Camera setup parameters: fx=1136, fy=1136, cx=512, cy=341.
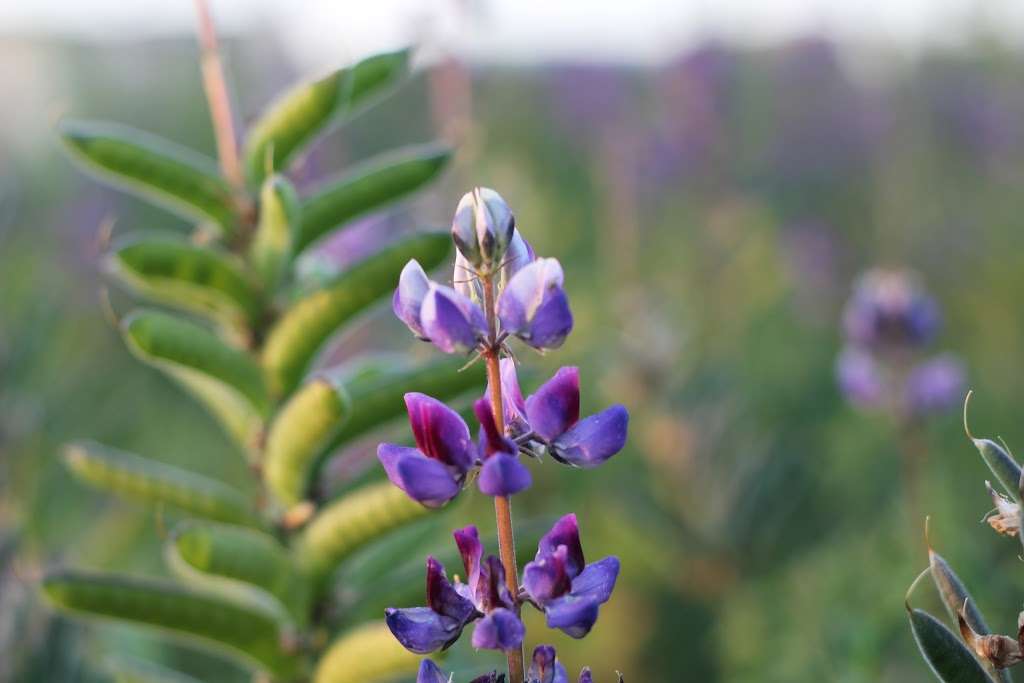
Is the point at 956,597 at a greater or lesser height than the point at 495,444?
lesser

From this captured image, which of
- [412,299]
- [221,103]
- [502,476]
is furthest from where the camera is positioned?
[221,103]

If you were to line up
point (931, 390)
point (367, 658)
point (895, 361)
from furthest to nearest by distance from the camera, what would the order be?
1. point (895, 361)
2. point (931, 390)
3. point (367, 658)

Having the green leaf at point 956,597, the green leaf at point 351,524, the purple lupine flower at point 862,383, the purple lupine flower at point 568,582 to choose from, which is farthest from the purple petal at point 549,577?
the purple lupine flower at point 862,383

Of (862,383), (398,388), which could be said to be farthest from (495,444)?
(862,383)

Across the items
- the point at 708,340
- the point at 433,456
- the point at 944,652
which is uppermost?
the point at 708,340

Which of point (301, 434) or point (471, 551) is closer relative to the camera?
point (471, 551)

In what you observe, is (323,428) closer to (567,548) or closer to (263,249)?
(263,249)

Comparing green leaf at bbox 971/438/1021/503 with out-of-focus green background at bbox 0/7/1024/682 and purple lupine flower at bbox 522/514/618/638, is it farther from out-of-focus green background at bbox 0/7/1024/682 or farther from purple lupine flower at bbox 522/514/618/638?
out-of-focus green background at bbox 0/7/1024/682

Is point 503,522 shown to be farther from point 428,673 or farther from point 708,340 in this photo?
point 708,340
